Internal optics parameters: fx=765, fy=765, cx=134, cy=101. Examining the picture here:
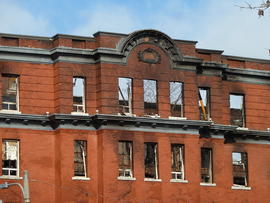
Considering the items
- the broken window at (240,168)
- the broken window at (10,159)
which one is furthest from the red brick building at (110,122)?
the broken window at (240,168)

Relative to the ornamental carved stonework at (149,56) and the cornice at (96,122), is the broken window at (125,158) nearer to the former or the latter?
the cornice at (96,122)

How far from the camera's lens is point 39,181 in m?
45.5

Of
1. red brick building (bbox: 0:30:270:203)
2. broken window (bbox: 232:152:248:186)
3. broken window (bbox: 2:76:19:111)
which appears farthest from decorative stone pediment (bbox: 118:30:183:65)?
broken window (bbox: 232:152:248:186)

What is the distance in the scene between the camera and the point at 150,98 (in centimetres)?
4788

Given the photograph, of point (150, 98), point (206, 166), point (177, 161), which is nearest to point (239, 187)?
point (206, 166)

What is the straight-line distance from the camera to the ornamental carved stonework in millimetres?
48000

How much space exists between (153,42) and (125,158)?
25.0 ft

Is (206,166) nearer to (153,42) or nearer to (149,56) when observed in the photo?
(149,56)

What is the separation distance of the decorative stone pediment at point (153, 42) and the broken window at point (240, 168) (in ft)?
27.7

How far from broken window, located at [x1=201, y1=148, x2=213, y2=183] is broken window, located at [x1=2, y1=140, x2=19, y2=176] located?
12389 mm

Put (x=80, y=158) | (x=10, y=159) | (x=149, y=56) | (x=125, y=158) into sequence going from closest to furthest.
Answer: (x=10, y=159), (x=80, y=158), (x=125, y=158), (x=149, y=56)

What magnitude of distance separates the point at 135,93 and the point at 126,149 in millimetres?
3483

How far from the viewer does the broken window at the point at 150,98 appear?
1880 inches

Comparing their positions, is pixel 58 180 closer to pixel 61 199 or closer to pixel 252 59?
pixel 61 199
